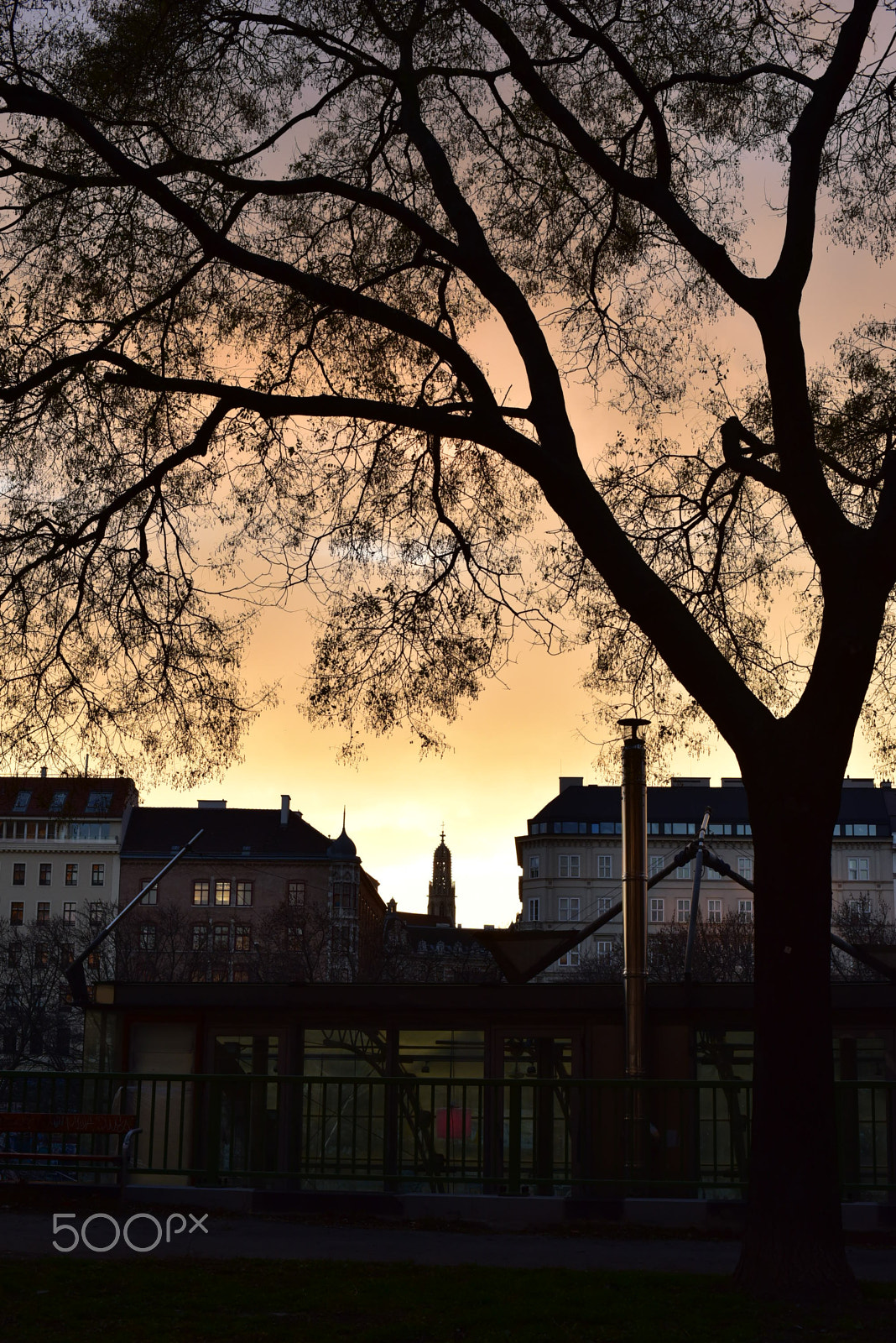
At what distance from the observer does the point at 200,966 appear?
75.4 metres

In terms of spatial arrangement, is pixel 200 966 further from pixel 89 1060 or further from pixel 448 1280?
pixel 448 1280

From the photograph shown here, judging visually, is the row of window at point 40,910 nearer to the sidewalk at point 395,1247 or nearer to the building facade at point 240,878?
the building facade at point 240,878

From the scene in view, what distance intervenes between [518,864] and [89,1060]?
11981 centimetres

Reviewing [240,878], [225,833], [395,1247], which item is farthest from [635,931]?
[225,833]

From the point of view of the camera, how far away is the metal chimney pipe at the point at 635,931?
13672 mm

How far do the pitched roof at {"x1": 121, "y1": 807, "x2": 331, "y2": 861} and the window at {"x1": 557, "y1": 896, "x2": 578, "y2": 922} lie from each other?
26.9m

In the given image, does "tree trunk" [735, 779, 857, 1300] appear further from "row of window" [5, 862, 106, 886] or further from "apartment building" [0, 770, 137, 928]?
"row of window" [5, 862, 106, 886]

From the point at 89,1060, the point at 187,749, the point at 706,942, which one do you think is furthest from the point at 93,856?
the point at 187,749

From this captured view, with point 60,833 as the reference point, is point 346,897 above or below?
below

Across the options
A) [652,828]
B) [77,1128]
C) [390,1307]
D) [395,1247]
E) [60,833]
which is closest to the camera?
[390,1307]

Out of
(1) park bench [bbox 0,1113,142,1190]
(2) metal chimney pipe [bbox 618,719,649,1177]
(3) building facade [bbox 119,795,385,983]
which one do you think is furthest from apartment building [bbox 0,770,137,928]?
(1) park bench [bbox 0,1113,142,1190]

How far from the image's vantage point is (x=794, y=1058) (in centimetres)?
907

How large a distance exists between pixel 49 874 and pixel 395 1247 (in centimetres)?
10634

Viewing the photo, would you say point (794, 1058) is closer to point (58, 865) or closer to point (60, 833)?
point (60, 833)
